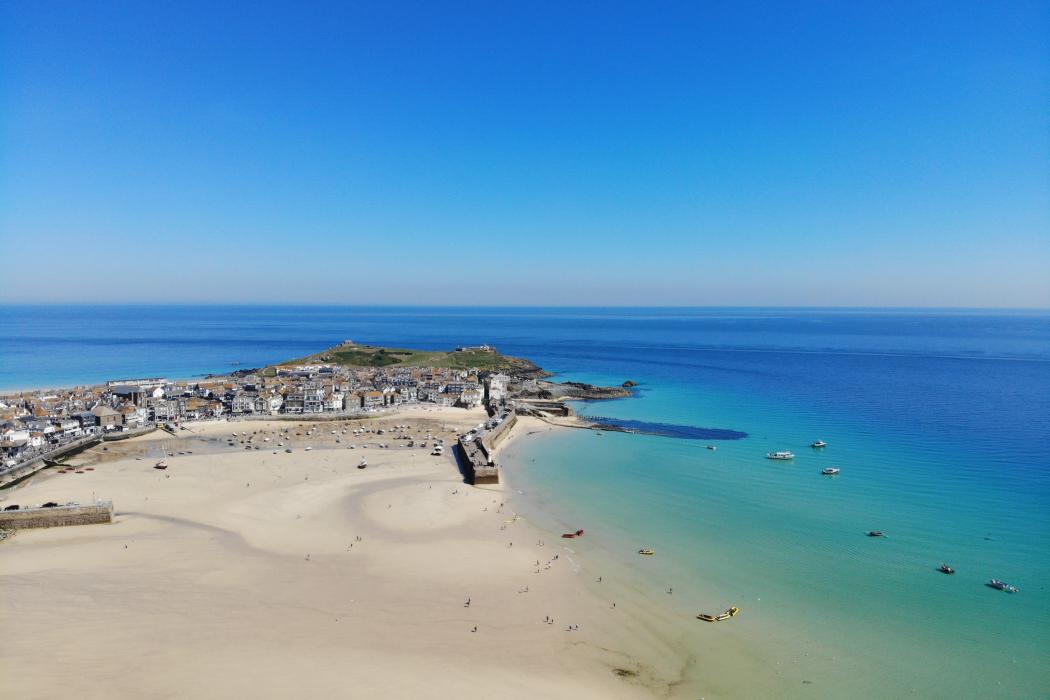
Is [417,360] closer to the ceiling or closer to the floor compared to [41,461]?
closer to the ceiling

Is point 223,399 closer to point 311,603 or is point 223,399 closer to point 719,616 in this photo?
point 311,603

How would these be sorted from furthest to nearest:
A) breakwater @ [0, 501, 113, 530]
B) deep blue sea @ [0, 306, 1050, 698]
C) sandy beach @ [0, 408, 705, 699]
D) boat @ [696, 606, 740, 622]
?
breakwater @ [0, 501, 113, 530], boat @ [696, 606, 740, 622], deep blue sea @ [0, 306, 1050, 698], sandy beach @ [0, 408, 705, 699]

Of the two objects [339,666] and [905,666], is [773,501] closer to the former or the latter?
[905,666]

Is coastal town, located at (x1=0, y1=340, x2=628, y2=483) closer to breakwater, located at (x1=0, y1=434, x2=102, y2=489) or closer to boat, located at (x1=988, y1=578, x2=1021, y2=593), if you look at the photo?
breakwater, located at (x1=0, y1=434, x2=102, y2=489)

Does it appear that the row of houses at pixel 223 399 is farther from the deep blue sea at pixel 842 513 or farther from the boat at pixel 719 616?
the boat at pixel 719 616

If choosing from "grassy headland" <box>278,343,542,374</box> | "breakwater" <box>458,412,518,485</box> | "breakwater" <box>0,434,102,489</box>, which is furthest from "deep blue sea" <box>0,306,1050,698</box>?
"breakwater" <box>0,434,102,489</box>

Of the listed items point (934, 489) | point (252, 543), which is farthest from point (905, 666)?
point (252, 543)

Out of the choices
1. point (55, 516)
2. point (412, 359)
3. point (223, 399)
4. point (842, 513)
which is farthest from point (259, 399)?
point (842, 513)
